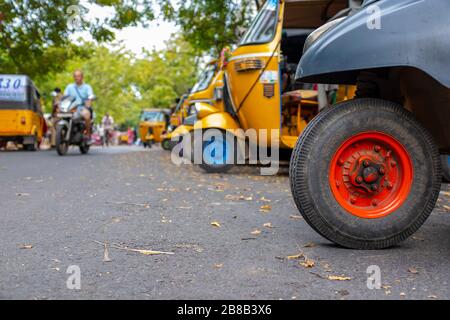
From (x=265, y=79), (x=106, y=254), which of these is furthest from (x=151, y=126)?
(x=106, y=254)

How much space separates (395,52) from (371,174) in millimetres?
671

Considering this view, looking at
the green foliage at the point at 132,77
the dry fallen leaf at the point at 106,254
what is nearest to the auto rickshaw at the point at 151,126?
the green foliage at the point at 132,77

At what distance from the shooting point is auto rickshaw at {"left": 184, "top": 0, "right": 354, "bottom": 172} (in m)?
7.77

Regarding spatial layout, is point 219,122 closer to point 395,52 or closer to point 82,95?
point 395,52

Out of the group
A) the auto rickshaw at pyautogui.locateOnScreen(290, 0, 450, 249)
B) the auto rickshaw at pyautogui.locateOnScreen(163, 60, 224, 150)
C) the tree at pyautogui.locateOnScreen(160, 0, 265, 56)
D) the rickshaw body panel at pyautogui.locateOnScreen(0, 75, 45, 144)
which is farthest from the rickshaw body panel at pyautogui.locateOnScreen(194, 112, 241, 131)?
the rickshaw body panel at pyautogui.locateOnScreen(0, 75, 45, 144)

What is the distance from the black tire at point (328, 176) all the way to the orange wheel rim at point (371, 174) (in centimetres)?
3

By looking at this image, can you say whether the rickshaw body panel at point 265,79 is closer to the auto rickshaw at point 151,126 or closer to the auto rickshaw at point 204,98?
the auto rickshaw at point 204,98

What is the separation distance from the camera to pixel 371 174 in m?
3.15

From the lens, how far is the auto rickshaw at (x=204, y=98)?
906 cm

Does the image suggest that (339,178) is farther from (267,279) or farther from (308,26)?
(308,26)

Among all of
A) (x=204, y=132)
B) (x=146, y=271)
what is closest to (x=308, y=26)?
(x=204, y=132)

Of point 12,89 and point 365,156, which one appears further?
point 12,89

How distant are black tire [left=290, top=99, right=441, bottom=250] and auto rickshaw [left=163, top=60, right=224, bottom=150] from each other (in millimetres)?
5712

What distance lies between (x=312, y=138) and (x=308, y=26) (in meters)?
5.99
